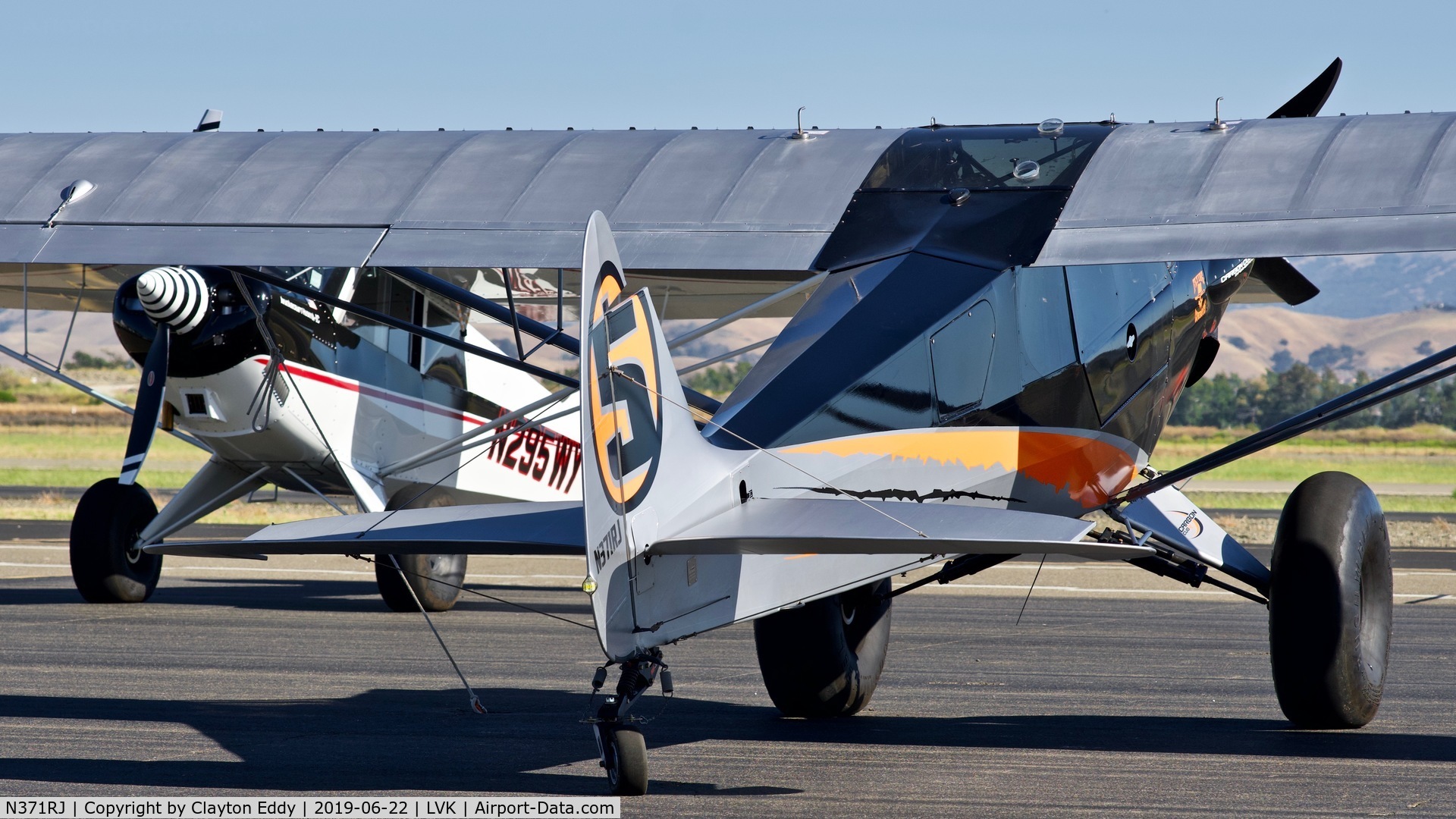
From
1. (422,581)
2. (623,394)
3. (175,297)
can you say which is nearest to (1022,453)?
(623,394)

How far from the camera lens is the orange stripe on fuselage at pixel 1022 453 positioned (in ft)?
21.8

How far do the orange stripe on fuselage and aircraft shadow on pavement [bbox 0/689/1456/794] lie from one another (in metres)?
1.31

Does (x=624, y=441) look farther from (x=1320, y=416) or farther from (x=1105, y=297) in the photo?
(x=1320, y=416)

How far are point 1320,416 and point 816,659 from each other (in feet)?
9.72

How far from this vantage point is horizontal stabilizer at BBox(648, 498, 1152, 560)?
16.7ft

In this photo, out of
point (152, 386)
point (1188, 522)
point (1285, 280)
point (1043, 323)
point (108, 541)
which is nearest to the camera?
point (1043, 323)

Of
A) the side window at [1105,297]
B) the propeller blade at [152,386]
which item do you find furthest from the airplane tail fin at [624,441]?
the propeller blade at [152,386]

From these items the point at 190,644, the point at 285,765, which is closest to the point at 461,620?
the point at 190,644

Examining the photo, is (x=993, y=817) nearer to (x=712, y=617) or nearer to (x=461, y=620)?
(x=712, y=617)

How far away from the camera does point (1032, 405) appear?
7.57m

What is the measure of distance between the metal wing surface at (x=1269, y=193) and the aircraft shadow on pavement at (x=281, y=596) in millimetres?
6642

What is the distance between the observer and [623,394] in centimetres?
568

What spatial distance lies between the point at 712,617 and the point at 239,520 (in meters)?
21.7

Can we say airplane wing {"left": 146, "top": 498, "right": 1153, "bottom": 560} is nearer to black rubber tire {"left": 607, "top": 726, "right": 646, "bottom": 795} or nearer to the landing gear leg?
the landing gear leg
